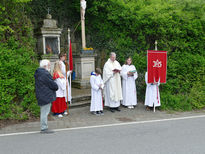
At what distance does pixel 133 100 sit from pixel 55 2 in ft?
27.6

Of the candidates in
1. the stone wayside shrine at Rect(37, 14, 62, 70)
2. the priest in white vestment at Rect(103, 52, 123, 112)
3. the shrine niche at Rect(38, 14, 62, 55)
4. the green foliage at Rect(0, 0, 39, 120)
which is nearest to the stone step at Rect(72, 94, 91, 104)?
the priest in white vestment at Rect(103, 52, 123, 112)

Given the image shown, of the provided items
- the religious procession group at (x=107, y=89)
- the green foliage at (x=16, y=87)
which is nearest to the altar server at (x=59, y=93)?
the religious procession group at (x=107, y=89)

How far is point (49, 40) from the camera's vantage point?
37.0 feet

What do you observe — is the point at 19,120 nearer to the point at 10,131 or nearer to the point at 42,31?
the point at 10,131

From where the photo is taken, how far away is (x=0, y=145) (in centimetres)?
475

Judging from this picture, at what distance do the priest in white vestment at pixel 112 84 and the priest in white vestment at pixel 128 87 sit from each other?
0.47 m

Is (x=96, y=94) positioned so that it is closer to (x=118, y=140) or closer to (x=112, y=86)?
(x=112, y=86)

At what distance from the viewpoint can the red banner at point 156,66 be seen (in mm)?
8138

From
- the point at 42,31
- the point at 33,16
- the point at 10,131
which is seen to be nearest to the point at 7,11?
the point at 42,31

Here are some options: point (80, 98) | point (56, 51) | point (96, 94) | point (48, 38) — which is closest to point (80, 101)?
point (80, 98)

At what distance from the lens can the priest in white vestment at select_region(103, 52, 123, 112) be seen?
26.6 ft

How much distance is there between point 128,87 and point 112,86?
85cm

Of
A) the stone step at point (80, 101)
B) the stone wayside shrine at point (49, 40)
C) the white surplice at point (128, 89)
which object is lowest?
the stone step at point (80, 101)

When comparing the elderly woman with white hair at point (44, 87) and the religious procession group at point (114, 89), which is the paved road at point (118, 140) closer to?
the elderly woman with white hair at point (44, 87)
